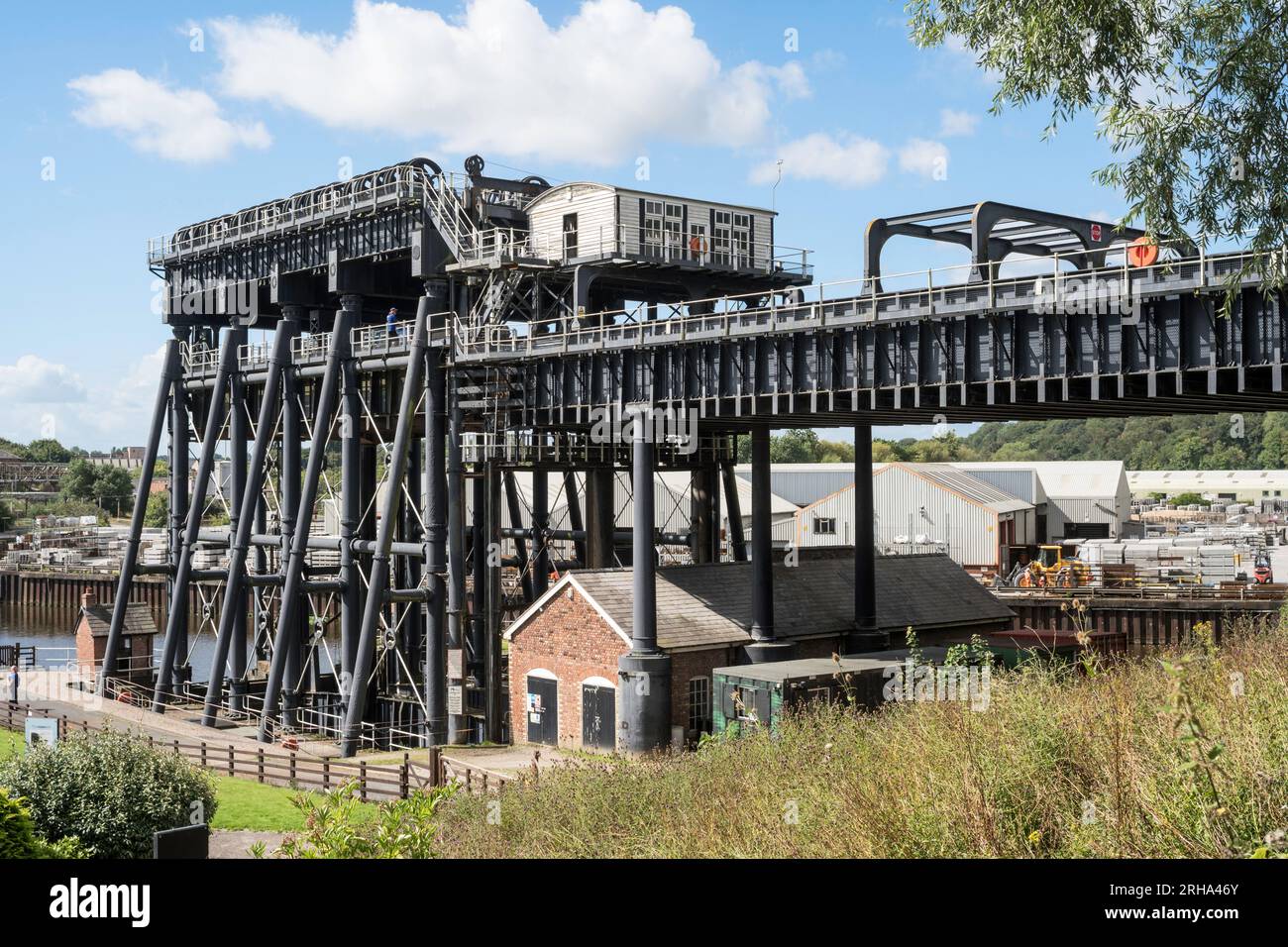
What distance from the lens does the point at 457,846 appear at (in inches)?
656

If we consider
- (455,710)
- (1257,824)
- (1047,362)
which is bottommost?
(455,710)

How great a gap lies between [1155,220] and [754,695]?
15031 mm

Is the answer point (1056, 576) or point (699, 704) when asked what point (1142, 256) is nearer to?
point (699, 704)

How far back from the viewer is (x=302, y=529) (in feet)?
137

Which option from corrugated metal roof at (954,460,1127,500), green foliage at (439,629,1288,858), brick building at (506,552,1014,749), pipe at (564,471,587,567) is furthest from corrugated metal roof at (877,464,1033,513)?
green foliage at (439,629,1288,858)

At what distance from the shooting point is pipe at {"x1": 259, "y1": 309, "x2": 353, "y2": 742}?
133ft

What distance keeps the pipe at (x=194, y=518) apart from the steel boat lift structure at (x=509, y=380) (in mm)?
93

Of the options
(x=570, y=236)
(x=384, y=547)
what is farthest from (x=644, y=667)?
(x=570, y=236)

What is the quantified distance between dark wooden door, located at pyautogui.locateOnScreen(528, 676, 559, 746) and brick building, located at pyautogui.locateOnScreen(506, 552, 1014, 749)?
3 cm

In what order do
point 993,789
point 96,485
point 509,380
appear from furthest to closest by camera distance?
point 96,485
point 509,380
point 993,789

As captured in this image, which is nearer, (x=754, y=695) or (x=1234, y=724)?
(x=1234, y=724)

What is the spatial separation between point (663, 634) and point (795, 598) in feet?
20.8
